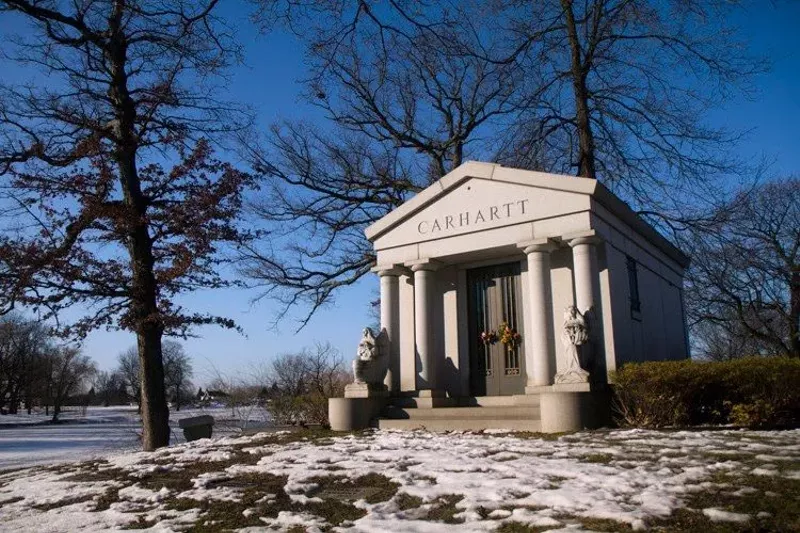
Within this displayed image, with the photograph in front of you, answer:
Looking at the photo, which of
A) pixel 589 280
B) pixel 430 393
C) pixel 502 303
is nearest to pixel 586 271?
pixel 589 280

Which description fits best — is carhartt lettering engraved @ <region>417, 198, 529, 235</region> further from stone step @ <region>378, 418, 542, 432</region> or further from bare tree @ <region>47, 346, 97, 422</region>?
bare tree @ <region>47, 346, 97, 422</region>

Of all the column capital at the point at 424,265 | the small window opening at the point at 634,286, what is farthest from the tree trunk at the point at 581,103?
the column capital at the point at 424,265

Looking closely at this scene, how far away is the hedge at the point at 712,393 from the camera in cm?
898

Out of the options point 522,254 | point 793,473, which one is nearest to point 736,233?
point 522,254

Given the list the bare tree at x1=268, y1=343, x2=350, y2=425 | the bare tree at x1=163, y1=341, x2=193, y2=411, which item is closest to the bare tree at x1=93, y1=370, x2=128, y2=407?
the bare tree at x1=163, y1=341, x2=193, y2=411

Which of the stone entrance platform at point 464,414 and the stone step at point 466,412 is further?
the stone step at point 466,412

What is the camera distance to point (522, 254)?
1274cm

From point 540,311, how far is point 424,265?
2770 millimetres

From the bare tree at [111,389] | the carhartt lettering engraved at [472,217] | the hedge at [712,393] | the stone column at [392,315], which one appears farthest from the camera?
the bare tree at [111,389]

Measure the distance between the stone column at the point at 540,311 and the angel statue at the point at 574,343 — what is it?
0.79 metres

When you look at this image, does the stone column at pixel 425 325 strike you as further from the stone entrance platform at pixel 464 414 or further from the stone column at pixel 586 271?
the stone column at pixel 586 271

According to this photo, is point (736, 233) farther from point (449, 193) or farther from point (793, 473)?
point (793, 473)

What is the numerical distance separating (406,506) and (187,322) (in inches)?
410

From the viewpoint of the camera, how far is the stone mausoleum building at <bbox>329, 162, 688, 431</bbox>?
11211 mm
